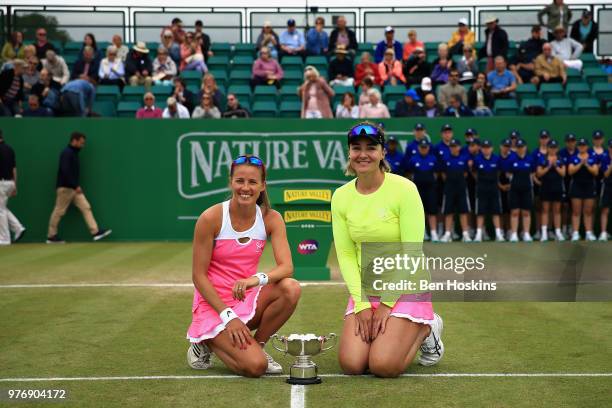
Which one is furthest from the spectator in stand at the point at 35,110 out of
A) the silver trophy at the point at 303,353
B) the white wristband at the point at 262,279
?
the silver trophy at the point at 303,353

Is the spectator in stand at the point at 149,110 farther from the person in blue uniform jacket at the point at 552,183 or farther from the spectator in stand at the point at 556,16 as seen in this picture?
the spectator in stand at the point at 556,16

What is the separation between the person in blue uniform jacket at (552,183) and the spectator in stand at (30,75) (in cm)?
1086

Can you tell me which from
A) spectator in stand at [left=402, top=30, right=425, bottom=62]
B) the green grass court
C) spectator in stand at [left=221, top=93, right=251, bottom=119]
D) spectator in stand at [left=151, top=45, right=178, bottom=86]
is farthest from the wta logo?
spectator in stand at [left=402, top=30, right=425, bottom=62]

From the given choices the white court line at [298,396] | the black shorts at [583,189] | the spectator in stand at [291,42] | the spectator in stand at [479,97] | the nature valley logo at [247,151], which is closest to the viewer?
the white court line at [298,396]

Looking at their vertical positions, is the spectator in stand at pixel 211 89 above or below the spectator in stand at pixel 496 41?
below

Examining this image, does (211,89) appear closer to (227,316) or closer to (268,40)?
(268,40)

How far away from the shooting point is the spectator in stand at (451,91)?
19.0 m

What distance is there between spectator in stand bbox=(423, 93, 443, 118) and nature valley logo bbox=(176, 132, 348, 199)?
1.93 meters

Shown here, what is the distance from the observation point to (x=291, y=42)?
2206 cm

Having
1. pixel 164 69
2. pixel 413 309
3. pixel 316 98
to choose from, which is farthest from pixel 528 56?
pixel 413 309

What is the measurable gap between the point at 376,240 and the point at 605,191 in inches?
482

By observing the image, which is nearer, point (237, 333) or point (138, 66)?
point (237, 333)

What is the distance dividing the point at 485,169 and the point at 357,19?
7460 millimetres

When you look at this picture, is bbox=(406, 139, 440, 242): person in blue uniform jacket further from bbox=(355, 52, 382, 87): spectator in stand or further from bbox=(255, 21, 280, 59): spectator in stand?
bbox=(255, 21, 280, 59): spectator in stand
